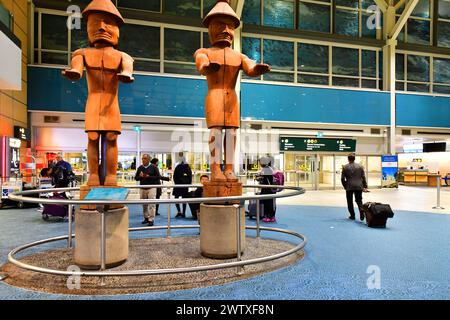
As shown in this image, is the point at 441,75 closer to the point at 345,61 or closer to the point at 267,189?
the point at 345,61

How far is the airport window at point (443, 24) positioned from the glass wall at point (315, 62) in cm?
458

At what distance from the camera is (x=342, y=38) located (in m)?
18.4

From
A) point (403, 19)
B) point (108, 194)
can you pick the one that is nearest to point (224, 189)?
point (108, 194)

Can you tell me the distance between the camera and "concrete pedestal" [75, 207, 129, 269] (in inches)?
165

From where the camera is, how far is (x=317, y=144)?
18078 millimetres

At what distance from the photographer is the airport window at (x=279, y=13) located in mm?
17844

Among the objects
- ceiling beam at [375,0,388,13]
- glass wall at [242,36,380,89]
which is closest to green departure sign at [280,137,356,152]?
glass wall at [242,36,380,89]

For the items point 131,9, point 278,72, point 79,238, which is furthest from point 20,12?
point 79,238

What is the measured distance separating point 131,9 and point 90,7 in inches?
487

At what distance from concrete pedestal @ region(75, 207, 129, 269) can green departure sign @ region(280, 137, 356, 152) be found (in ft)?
45.3

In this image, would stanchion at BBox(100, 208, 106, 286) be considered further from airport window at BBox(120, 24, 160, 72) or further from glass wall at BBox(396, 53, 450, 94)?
glass wall at BBox(396, 53, 450, 94)

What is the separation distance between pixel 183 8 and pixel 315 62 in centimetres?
709
